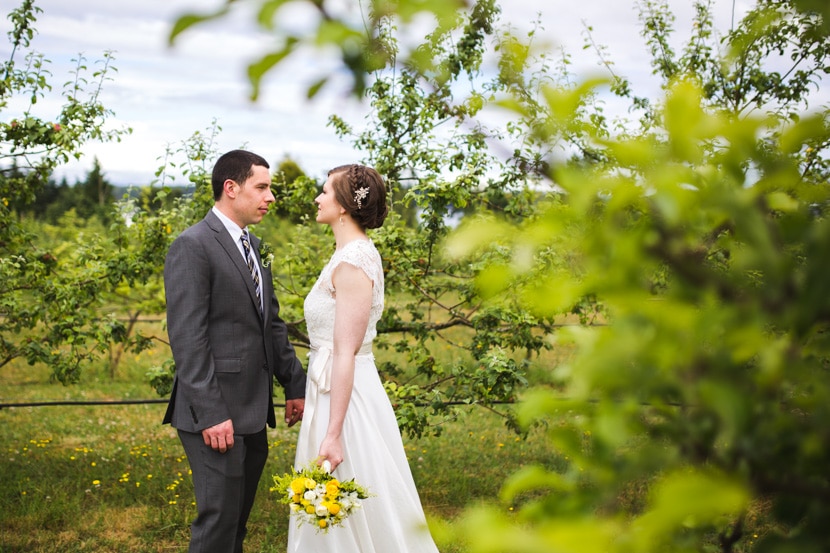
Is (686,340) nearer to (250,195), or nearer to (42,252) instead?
(250,195)

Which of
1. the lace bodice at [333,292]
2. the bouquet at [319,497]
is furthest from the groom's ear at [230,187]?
the bouquet at [319,497]

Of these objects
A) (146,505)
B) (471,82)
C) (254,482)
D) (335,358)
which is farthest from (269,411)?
(471,82)

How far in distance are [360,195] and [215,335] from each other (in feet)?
3.02

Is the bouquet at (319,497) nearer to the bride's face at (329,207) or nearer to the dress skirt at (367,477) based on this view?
the dress skirt at (367,477)

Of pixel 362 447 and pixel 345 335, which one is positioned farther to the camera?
pixel 362 447

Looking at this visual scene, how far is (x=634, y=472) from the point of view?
0.84m

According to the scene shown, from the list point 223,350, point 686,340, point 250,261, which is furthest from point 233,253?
point 686,340

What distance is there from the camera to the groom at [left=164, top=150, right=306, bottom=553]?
320cm

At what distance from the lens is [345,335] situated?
10.7ft

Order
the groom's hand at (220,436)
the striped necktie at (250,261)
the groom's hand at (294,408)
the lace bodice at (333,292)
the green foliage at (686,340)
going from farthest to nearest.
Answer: the groom's hand at (294,408) < the striped necktie at (250,261) < the lace bodice at (333,292) < the groom's hand at (220,436) < the green foliage at (686,340)

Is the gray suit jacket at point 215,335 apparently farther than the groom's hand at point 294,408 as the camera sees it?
No

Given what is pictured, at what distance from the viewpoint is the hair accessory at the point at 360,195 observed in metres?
3.42

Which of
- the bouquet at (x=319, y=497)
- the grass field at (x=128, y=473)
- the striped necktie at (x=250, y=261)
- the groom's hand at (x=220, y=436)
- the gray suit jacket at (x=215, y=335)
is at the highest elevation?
the striped necktie at (x=250, y=261)

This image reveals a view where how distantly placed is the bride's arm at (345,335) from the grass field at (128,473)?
1591 mm
